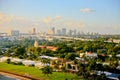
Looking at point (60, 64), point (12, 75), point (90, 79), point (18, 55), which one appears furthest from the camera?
point (18, 55)

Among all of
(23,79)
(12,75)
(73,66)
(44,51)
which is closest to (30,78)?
(23,79)

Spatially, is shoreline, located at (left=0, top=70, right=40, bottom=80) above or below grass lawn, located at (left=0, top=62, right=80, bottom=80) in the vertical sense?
below

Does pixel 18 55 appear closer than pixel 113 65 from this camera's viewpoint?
No

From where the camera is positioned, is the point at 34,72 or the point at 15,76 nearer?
the point at 15,76

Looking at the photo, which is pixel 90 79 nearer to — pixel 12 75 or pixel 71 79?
pixel 71 79

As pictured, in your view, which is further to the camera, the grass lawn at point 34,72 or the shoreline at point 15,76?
the shoreline at point 15,76

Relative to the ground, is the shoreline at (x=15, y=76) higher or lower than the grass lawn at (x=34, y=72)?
lower

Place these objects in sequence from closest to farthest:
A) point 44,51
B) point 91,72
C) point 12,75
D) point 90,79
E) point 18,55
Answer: point 90,79, point 91,72, point 12,75, point 18,55, point 44,51

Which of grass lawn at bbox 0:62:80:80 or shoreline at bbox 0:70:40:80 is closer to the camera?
grass lawn at bbox 0:62:80:80
